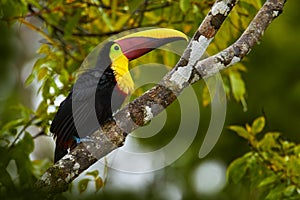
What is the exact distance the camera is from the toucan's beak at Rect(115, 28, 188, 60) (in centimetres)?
371

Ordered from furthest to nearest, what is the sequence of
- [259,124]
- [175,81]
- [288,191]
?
[259,124] → [288,191] → [175,81]

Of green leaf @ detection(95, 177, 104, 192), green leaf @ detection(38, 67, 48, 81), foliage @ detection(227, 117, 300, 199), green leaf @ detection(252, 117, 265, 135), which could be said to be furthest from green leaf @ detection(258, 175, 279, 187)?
green leaf @ detection(38, 67, 48, 81)

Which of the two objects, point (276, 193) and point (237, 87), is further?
point (237, 87)

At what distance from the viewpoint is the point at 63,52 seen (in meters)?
4.75

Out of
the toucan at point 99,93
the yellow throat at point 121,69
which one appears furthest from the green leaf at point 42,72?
the yellow throat at point 121,69

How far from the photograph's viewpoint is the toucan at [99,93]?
3701 mm

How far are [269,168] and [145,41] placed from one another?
1042 millimetres

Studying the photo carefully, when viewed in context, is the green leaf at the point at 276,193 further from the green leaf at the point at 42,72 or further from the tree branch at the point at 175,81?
the green leaf at the point at 42,72

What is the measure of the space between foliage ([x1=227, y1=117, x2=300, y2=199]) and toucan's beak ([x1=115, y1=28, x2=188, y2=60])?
2.32 ft

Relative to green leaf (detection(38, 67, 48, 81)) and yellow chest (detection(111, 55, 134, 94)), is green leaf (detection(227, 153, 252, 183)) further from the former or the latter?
green leaf (detection(38, 67, 48, 81))

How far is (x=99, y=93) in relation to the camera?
3.79 m

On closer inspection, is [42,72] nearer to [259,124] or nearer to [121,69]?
[121,69]

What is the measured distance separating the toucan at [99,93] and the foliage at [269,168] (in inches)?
28.6

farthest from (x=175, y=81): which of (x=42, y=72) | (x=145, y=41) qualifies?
(x=42, y=72)
